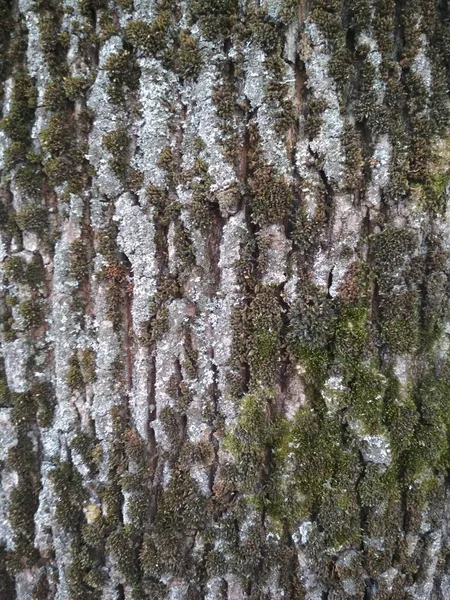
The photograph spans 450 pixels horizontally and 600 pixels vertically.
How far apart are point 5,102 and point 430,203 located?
1.59m

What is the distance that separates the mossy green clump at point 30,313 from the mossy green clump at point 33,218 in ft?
0.84

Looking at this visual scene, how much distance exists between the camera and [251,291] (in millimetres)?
1381

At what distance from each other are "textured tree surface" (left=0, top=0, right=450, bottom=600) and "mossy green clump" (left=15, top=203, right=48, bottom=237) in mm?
18

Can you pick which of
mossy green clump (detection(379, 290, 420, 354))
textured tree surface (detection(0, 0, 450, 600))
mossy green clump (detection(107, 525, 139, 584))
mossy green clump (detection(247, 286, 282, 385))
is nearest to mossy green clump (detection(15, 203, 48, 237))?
textured tree surface (detection(0, 0, 450, 600))

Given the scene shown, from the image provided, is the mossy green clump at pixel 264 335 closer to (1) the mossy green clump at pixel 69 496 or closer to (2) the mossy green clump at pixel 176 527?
(2) the mossy green clump at pixel 176 527

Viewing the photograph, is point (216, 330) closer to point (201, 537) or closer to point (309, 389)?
point (309, 389)

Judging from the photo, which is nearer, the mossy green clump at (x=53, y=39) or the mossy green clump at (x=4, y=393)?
the mossy green clump at (x=53, y=39)

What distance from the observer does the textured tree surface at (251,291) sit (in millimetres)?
1345

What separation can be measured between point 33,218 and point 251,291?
0.84 metres

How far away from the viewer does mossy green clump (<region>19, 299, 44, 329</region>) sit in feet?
4.91

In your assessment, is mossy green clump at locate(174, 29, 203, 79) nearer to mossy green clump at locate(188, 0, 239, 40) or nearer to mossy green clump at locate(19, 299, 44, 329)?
mossy green clump at locate(188, 0, 239, 40)

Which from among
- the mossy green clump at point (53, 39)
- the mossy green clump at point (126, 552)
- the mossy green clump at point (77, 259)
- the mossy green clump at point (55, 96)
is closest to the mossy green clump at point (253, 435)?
the mossy green clump at point (126, 552)


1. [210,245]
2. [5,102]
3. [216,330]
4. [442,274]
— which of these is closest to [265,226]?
[210,245]

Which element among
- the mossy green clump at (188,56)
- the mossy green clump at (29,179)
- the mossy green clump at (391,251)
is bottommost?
the mossy green clump at (391,251)
